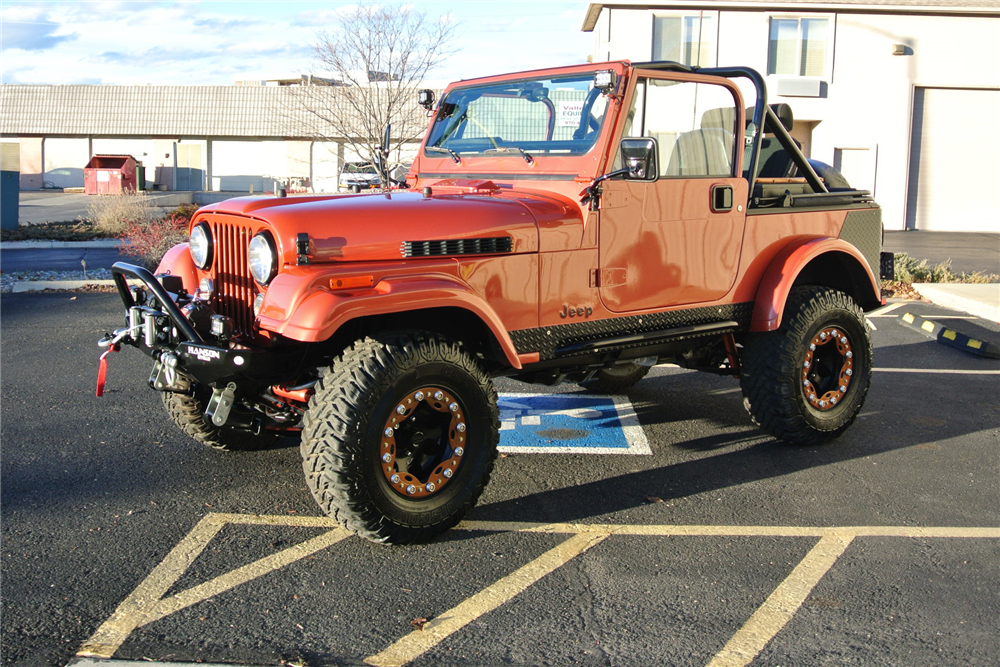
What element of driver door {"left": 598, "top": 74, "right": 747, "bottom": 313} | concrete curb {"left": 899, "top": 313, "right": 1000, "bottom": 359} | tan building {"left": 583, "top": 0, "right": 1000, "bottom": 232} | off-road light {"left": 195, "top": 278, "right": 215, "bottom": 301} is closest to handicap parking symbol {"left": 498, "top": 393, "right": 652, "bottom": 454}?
driver door {"left": 598, "top": 74, "right": 747, "bottom": 313}

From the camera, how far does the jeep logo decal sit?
4.73 m

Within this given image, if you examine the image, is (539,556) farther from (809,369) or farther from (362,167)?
(362,167)

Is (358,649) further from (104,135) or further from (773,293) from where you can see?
(104,135)

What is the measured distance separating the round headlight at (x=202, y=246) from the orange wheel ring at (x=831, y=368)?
371cm

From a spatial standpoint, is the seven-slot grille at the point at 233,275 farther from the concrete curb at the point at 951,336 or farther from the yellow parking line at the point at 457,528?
the concrete curb at the point at 951,336

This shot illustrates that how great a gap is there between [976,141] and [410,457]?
24743 mm

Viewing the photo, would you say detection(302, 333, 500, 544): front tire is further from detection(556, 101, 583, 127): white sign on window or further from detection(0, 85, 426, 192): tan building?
detection(0, 85, 426, 192): tan building

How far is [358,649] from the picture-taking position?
10.8 feet

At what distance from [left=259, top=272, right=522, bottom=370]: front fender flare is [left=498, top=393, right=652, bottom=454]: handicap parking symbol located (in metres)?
1.71

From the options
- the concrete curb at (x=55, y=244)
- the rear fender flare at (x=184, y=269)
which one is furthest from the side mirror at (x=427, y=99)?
the concrete curb at (x=55, y=244)

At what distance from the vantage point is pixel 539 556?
409cm

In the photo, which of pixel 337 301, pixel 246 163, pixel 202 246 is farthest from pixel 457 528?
Result: pixel 246 163

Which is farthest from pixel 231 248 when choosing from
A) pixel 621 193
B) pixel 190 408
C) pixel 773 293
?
pixel 773 293

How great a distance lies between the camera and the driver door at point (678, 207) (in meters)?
4.89
